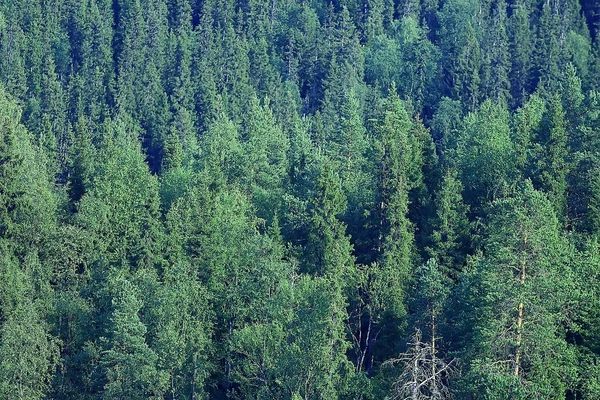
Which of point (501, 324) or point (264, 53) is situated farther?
point (264, 53)

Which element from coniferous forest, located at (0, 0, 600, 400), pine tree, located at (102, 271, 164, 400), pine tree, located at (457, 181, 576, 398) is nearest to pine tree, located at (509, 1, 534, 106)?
coniferous forest, located at (0, 0, 600, 400)

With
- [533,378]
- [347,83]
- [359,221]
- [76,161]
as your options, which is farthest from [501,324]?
[347,83]

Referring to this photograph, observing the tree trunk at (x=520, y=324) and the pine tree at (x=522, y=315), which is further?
the tree trunk at (x=520, y=324)

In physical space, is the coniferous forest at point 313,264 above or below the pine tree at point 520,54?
above

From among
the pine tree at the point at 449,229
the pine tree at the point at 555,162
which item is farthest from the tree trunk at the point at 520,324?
the pine tree at the point at 555,162

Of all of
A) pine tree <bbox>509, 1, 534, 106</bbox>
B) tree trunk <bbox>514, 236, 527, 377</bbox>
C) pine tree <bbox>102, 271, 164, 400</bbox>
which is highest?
tree trunk <bbox>514, 236, 527, 377</bbox>

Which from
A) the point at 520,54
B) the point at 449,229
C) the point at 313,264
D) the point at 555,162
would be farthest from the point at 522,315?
the point at 520,54

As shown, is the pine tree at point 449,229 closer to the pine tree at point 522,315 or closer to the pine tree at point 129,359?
the pine tree at point 522,315

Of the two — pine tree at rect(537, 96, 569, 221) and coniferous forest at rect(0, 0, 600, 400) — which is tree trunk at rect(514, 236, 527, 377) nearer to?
coniferous forest at rect(0, 0, 600, 400)

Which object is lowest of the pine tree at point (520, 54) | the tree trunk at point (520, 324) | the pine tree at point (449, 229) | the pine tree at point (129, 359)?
the pine tree at point (520, 54)

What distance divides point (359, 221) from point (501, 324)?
2274 centimetres

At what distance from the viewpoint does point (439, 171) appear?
78.2 metres

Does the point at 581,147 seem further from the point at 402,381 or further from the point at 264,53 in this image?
the point at 264,53

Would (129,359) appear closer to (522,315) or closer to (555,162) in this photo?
(522,315)
